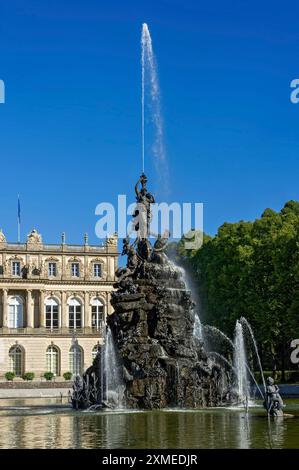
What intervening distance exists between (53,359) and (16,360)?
14.9ft

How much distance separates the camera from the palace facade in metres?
99.0

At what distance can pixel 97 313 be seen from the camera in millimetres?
104688

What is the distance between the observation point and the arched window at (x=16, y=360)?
Answer: 9862 centimetres

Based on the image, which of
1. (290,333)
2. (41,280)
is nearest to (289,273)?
(290,333)

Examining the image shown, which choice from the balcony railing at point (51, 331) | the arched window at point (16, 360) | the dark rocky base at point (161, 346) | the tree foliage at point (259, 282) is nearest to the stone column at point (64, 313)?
the balcony railing at point (51, 331)

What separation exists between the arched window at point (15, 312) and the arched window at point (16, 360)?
3.12m

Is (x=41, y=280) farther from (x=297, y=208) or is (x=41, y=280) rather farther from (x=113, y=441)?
(x=113, y=441)

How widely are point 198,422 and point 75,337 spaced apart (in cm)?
7575

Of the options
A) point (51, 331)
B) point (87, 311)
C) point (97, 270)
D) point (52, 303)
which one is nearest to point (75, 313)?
point (87, 311)

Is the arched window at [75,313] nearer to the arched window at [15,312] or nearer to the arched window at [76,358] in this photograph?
the arched window at [76,358]

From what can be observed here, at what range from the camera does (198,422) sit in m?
26.9

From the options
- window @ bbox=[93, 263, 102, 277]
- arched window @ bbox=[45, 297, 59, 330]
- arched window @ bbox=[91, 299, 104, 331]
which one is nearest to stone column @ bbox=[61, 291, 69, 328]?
arched window @ bbox=[45, 297, 59, 330]

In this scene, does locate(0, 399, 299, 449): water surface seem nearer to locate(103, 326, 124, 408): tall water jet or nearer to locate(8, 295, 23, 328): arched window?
locate(103, 326, 124, 408): tall water jet

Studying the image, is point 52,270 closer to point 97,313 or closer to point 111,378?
point 97,313
